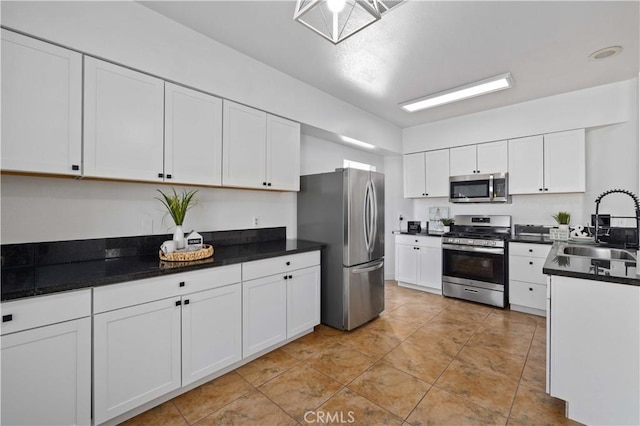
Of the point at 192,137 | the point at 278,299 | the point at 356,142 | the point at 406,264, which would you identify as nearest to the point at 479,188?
the point at 406,264

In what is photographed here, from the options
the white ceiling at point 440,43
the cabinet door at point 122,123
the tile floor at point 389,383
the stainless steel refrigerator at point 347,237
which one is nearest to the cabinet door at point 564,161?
the white ceiling at point 440,43

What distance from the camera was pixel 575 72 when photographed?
9.70ft

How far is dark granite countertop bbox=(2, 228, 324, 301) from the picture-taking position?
139 cm

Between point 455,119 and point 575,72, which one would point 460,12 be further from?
point 455,119

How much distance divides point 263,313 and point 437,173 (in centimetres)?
366

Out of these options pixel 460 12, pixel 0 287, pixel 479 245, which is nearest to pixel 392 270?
pixel 479 245

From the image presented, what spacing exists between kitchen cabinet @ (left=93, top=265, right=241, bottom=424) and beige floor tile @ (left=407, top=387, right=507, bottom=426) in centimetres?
143

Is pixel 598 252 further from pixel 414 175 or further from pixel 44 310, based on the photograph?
pixel 44 310

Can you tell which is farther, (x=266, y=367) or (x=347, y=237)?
(x=347, y=237)

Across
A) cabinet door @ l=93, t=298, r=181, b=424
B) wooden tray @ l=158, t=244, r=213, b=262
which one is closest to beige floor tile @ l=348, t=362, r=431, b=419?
cabinet door @ l=93, t=298, r=181, b=424

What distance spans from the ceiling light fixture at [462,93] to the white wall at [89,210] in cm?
271

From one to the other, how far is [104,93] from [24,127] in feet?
1.57

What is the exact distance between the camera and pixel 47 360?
1402mm

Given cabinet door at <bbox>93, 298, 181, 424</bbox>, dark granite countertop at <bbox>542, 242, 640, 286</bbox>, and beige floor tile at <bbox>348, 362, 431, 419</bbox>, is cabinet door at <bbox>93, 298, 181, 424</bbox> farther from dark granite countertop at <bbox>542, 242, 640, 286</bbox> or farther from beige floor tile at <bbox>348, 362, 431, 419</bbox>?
dark granite countertop at <bbox>542, 242, 640, 286</bbox>
